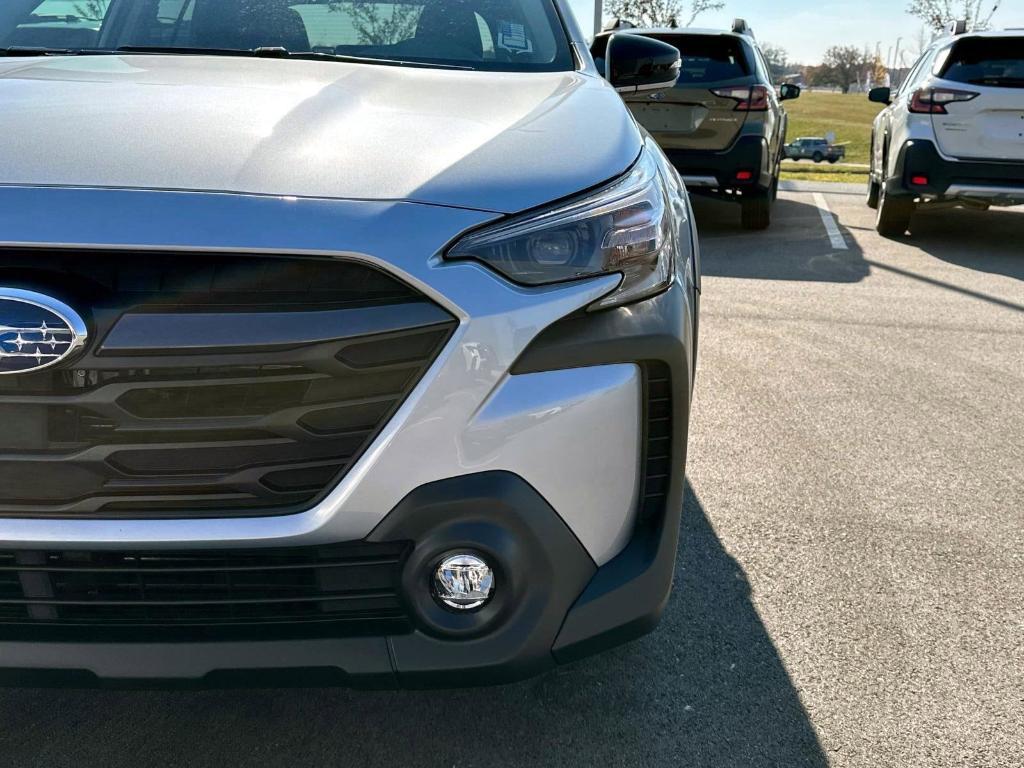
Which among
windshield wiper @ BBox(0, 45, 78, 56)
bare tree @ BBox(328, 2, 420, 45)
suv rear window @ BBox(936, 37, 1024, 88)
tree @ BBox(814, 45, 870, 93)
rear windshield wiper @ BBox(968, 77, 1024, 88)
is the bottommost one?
tree @ BBox(814, 45, 870, 93)

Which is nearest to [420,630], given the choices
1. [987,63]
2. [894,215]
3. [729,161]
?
[729,161]

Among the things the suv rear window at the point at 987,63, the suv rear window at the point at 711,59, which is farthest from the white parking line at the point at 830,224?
the suv rear window at the point at 711,59

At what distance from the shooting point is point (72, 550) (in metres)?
1.47

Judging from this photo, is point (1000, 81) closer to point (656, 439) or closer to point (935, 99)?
point (935, 99)

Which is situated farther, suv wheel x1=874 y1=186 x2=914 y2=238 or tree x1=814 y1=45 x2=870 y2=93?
tree x1=814 y1=45 x2=870 y2=93

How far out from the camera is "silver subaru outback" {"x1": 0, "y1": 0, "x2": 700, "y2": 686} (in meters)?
1.40

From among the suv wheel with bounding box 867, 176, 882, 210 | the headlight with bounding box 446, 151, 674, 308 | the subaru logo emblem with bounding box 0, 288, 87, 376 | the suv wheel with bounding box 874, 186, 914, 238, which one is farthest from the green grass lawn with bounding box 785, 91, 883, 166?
the subaru logo emblem with bounding box 0, 288, 87, 376

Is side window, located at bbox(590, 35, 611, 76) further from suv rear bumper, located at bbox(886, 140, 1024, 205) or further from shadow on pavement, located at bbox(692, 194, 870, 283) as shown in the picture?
suv rear bumper, located at bbox(886, 140, 1024, 205)

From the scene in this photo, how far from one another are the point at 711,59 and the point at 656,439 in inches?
268

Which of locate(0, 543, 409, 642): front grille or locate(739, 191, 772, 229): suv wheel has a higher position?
locate(0, 543, 409, 642): front grille

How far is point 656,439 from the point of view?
1.65 m

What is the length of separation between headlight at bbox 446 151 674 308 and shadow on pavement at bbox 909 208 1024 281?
585 cm

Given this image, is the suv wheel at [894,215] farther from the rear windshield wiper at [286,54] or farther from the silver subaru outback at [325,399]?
the silver subaru outback at [325,399]

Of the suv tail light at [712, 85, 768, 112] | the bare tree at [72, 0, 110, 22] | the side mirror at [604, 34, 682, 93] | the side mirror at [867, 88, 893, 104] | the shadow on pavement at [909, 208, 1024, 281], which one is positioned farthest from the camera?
the side mirror at [867, 88, 893, 104]
